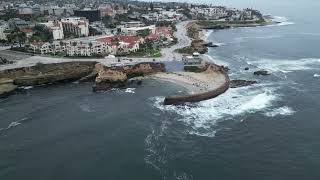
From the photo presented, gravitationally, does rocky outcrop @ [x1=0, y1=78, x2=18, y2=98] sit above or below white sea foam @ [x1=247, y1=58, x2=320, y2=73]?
below

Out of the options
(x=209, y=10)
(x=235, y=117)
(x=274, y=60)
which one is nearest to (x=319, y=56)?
(x=274, y=60)

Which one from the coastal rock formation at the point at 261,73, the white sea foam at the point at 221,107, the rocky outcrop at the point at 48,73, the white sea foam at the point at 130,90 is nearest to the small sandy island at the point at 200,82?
the white sea foam at the point at 221,107

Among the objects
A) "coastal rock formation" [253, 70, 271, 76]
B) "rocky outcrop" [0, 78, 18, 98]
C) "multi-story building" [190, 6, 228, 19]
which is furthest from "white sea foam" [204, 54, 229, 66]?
"multi-story building" [190, 6, 228, 19]

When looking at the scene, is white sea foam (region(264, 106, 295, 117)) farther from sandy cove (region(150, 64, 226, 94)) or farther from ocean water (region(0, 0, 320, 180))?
sandy cove (region(150, 64, 226, 94))

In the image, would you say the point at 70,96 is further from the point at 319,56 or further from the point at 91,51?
the point at 319,56

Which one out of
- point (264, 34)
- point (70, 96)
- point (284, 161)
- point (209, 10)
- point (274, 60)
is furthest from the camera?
point (209, 10)

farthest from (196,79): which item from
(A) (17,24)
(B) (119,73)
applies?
(A) (17,24)
